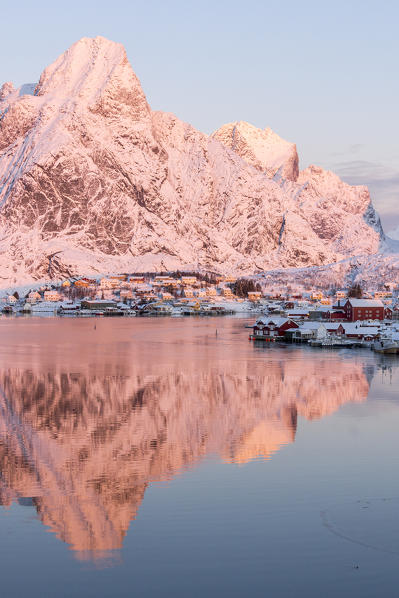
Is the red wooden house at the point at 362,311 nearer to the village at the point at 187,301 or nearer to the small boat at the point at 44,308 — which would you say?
the village at the point at 187,301

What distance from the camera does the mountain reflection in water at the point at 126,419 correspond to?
2056cm

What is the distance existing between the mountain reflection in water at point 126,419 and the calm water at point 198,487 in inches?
3.2

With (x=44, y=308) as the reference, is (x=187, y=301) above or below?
above

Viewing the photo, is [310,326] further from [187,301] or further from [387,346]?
[187,301]

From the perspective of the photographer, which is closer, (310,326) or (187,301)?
(310,326)

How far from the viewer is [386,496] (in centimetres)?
2059

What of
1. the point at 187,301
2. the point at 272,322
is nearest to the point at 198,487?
the point at 272,322

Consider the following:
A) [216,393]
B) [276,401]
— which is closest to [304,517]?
[276,401]

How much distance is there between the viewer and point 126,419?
31.4 meters

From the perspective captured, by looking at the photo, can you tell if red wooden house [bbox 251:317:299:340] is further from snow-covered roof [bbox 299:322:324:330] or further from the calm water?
the calm water

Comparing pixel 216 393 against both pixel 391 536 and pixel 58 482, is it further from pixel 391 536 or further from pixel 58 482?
pixel 391 536

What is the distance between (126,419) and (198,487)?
1044 centimetres

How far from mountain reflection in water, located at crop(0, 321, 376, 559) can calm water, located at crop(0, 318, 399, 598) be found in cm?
8

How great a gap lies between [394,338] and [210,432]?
1592 inches
